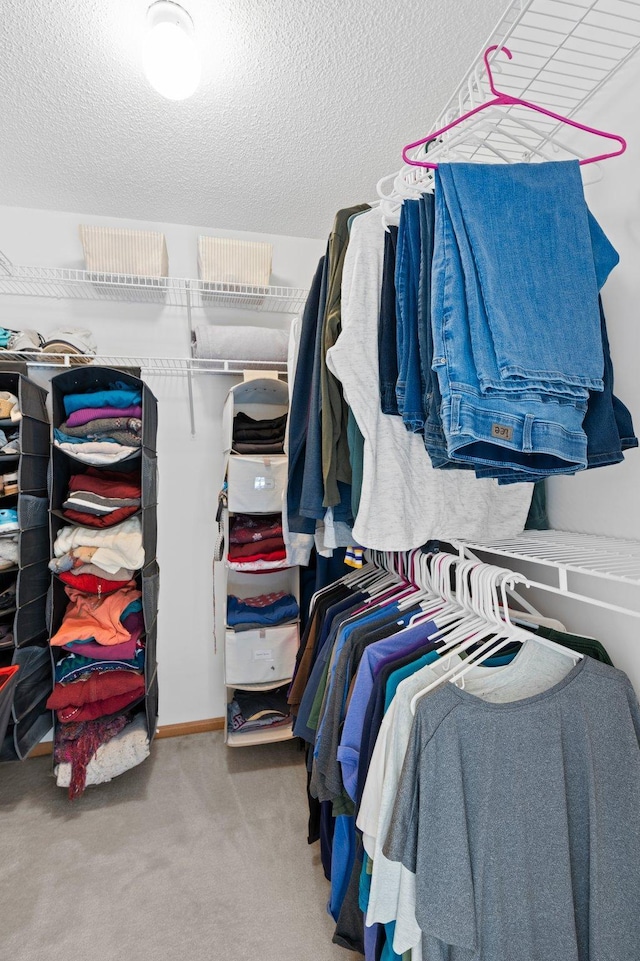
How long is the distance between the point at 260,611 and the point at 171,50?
6.82 ft

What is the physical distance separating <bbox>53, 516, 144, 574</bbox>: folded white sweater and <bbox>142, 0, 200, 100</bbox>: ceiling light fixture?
1.55m

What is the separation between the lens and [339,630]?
1370 mm

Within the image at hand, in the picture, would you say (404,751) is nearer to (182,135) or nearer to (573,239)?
(573,239)

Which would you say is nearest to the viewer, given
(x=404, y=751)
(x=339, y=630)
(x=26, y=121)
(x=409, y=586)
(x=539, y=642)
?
(x=404, y=751)

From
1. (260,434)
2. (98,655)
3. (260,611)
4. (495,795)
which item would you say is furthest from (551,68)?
(98,655)

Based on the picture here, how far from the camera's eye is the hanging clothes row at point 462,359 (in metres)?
0.83

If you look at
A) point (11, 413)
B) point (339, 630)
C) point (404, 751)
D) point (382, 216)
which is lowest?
point (404, 751)

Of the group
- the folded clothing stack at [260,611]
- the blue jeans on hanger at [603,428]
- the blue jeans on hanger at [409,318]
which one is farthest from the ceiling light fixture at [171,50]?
the folded clothing stack at [260,611]

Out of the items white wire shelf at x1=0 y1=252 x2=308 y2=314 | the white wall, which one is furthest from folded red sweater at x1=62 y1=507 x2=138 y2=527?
white wire shelf at x1=0 y1=252 x2=308 y2=314

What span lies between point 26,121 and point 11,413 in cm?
108

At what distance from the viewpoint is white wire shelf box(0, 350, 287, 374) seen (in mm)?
2146

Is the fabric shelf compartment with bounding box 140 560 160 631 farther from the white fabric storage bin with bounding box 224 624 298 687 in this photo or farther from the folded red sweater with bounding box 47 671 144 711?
the white fabric storage bin with bounding box 224 624 298 687

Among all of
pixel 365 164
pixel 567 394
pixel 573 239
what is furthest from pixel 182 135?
pixel 567 394

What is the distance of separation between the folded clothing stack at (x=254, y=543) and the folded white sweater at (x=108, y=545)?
0.42 m
